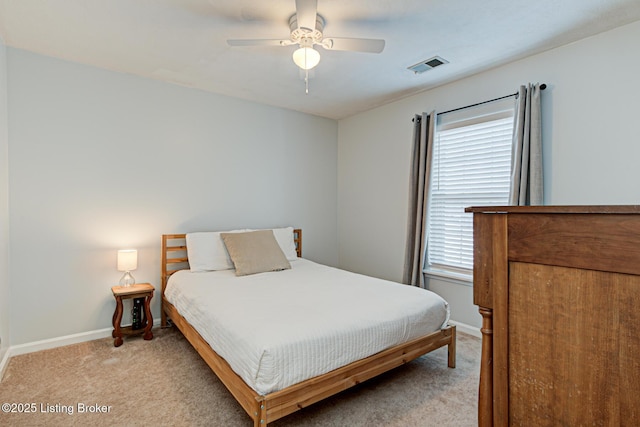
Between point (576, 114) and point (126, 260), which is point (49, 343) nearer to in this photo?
point (126, 260)

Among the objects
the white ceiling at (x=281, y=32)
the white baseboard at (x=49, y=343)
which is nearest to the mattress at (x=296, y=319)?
the white baseboard at (x=49, y=343)

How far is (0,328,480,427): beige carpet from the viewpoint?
1938 millimetres

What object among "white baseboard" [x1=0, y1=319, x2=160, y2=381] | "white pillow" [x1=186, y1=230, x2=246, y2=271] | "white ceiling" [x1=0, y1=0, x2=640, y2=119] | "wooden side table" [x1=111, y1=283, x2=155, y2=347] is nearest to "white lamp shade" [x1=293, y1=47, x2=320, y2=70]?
"white ceiling" [x1=0, y1=0, x2=640, y2=119]

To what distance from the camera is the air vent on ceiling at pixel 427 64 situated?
2.91 metres

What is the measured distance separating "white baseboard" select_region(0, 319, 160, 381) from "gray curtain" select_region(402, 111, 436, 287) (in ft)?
10.4

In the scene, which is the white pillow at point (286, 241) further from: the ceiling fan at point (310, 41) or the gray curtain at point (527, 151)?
the gray curtain at point (527, 151)

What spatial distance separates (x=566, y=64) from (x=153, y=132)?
383 centimetres

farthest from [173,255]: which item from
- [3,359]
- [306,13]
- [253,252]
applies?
[306,13]

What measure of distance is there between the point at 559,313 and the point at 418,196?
9.51 ft

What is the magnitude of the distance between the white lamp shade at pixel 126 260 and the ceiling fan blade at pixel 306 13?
2.47 meters

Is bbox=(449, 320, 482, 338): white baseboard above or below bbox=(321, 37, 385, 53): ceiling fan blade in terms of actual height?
below

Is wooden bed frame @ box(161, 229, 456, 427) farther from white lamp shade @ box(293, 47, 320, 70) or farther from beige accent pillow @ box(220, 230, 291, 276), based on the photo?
white lamp shade @ box(293, 47, 320, 70)

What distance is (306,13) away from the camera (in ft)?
6.37

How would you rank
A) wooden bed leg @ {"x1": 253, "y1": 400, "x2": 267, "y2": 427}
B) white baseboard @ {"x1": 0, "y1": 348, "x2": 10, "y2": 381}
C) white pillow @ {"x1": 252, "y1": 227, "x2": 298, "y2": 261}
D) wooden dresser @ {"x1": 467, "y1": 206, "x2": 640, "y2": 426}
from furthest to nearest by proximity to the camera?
1. white pillow @ {"x1": 252, "y1": 227, "x2": 298, "y2": 261}
2. white baseboard @ {"x1": 0, "y1": 348, "x2": 10, "y2": 381}
3. wooden bed leg @ {"x1": 253, "y1": 400, "x2": 267, "y2": 427}
4. wooden dresser @ {"x1": 467, "y1": 206, "x2": 640, "y2": 426}
